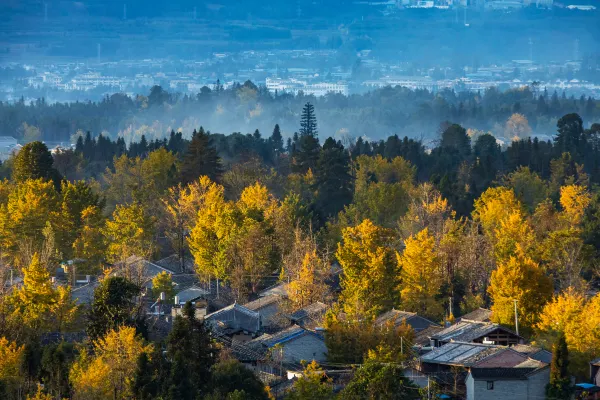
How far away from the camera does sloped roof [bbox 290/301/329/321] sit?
5250cm

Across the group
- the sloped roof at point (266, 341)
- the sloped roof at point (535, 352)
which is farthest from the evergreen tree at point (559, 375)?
the sloped roof at point (266, 341)

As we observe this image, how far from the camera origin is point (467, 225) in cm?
7012

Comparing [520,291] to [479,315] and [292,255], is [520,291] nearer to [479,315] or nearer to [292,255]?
[479,315]

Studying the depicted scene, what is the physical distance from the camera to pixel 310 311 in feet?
174

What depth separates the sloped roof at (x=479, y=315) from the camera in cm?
5128

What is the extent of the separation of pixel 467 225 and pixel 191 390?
3229 cm

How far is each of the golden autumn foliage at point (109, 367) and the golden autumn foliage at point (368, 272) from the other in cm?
1091

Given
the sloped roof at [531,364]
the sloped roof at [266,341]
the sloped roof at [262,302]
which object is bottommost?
the sloped roof at [262,302]

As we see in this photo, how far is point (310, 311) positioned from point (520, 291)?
708cm

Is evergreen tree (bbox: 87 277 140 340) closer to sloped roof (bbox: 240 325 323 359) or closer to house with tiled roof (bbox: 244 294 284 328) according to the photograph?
sloped roof (bbox: 240 325 323 359)

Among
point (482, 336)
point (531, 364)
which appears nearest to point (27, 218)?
point (482, 336)

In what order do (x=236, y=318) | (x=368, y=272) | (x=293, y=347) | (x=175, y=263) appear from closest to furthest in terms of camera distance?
(x=293, y=347) < (x=236, y=318) < (x=368, y=272) < (x=175, y=263)

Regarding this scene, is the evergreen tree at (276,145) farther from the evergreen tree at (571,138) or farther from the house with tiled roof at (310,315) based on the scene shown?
the house with tiled roof at (310,315)

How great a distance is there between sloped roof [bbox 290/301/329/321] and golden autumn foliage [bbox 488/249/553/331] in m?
5.48
